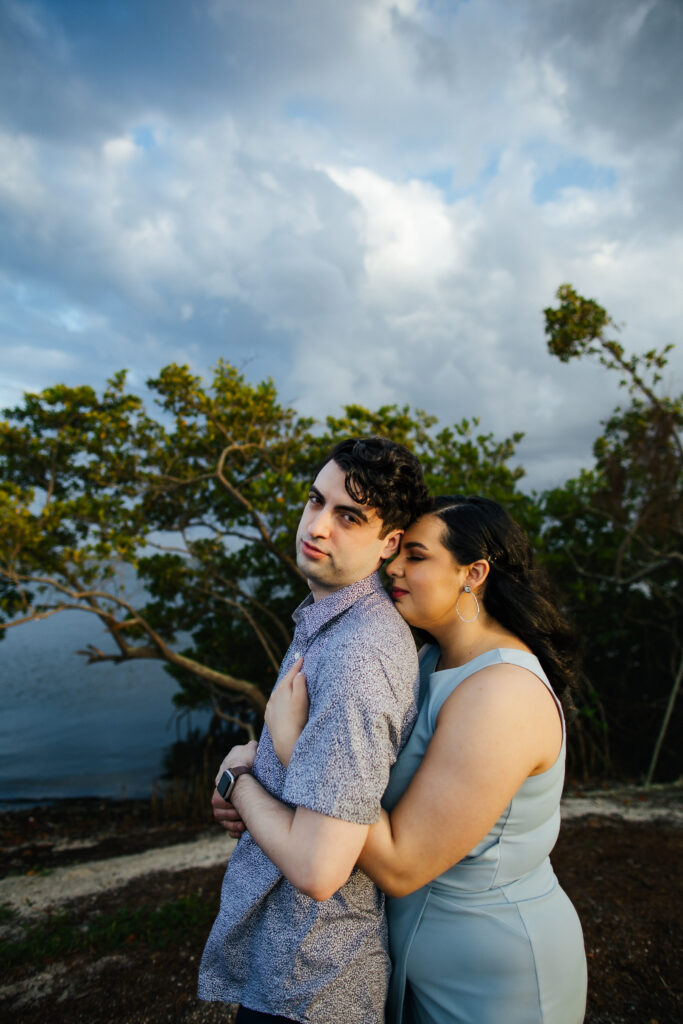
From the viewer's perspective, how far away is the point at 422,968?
171 cm

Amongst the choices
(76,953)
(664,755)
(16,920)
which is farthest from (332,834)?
(664,755)

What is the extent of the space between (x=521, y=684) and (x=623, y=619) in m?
11.8

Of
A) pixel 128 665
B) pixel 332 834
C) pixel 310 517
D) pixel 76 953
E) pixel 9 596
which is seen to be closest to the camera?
pixel 332 834

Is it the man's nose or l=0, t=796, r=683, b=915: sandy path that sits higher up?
the man's nose

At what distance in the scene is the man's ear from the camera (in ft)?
6.82

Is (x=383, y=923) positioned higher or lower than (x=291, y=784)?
lower

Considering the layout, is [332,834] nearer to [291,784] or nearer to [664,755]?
[291,784]

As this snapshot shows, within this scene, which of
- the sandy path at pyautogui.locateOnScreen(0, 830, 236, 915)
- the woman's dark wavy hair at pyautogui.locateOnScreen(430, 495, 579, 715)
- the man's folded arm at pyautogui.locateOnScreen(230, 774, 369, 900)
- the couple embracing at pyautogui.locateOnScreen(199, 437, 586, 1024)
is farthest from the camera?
the sandy path at pyautogui.locateOnScreen(0, 830, 236, 915)

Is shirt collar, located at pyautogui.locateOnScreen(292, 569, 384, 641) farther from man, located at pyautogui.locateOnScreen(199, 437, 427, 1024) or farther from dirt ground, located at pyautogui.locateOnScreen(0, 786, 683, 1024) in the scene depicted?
dirt ground, located at pyautogui.locateOnScreen(0, 786, 683, 1024)

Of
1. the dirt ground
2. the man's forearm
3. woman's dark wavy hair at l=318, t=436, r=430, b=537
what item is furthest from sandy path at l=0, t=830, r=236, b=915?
woman's dark wavy hair at l=318, t=436, r=430, b=537

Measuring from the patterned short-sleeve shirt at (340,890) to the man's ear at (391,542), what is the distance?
0.33 metres

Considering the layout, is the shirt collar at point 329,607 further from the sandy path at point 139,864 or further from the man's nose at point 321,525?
the sandy path at point 139,864

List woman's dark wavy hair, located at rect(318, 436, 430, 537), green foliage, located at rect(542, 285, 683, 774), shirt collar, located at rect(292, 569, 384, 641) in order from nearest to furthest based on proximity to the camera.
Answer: shirt collar, located at rect(292, 569, 384, 641)
woman's dark wavy hair, located at rect(318, 436, 430, 537)
green foliage, located at rect(542, 285, 683, 774)

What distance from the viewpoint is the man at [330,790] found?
1333 mm
